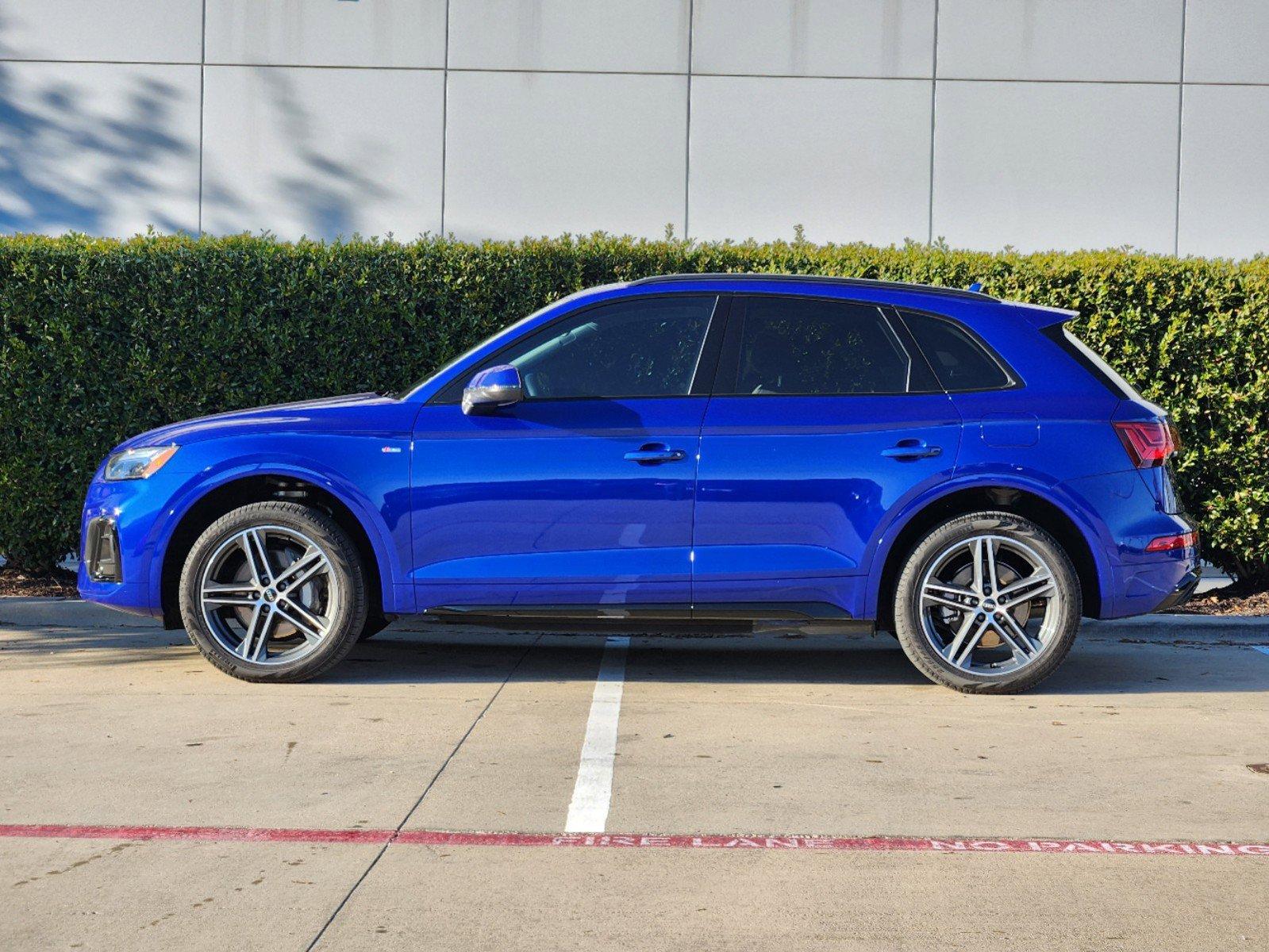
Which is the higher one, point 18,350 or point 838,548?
point 18,350

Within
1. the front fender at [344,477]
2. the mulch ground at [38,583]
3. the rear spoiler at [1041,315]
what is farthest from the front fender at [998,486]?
the mulch ground at [38,583]

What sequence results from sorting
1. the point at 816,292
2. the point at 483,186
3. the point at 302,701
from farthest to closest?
the point at 483,186
the point at 816,292
the point at 302,701

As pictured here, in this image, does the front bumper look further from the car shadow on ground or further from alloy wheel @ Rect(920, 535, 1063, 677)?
alloy wheel @ Rect(920, 535, 1063, 677)

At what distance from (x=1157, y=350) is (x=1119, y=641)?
6.12 feet

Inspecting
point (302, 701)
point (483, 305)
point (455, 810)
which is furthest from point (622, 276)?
point (455, 810)

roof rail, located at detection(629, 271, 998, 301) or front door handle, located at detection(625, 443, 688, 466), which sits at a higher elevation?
roof rail, located at detection(629, 271, 998, 301)

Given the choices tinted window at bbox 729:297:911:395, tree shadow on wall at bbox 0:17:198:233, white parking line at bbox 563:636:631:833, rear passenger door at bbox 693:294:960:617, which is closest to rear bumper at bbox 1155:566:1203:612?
rear passenger door at bbox 693:294:960:617

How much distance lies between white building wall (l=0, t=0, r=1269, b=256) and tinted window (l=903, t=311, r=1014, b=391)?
6.02 metres

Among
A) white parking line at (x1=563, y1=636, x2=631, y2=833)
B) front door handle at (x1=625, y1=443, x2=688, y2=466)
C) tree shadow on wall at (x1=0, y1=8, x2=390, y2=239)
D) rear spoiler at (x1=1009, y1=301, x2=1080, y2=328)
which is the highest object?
tree shadow on wall at (x1=0, y1=8, x2=390, y2=239)

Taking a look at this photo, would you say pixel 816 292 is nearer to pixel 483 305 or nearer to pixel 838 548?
pixel 838 548

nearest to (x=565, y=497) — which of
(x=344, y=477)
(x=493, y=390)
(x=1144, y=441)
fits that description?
(x=493, y=390)

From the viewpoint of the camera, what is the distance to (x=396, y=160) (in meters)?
12.3

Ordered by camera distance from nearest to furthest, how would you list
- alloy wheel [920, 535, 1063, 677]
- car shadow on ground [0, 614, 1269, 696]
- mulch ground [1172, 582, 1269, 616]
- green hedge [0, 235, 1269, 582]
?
alloy wheel [920, 535, 1063, 677]
car shadow on ground [0, 614, 1269, 696]
green hedge [0, 235, 1269, 582]
mulch ground [1172, 582, 1269, 616]

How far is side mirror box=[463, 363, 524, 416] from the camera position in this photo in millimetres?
6035
